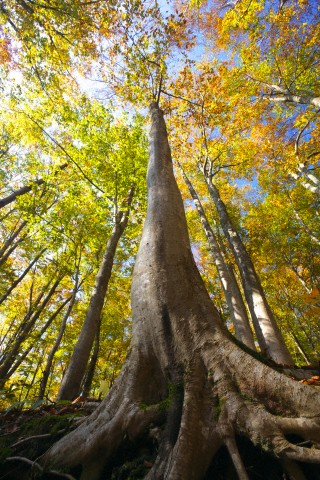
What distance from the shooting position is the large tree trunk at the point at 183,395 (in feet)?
4.29

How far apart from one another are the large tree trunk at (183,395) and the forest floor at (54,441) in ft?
0.27

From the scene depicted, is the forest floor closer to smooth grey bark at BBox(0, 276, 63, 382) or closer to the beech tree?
the beech tree

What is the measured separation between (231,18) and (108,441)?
560 inches

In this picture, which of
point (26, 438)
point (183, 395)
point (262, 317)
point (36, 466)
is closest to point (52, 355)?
point (262, 317)

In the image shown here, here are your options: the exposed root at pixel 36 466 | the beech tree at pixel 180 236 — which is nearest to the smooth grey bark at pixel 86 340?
the beech tree at pixel 180 236

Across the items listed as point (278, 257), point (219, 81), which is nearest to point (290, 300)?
point (278, 257)

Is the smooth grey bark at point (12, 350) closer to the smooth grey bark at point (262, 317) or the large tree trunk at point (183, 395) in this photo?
the large tree trunk at point (183, 395)

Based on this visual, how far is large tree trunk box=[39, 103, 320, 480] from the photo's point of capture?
1.31 metres

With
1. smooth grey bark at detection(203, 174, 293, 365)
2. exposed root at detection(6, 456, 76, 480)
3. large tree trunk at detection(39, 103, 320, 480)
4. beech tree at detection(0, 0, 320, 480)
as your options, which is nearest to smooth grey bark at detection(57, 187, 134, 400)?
beech tree at detection(0, 0, 320, 480)

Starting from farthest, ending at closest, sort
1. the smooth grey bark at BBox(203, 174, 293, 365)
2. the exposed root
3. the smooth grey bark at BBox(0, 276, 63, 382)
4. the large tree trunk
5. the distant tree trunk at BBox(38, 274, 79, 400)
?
the distant tree trunk at BBox(38, 274, 79, 400) < the smooth grey bark at BBox(0, 276, 63, 382) < the smooth grey bark at BBox(203, 174, 293, 365) < the exposed root < the large tree trunk

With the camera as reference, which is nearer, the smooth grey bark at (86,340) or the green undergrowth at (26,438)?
the green undergrowth at (26,438)

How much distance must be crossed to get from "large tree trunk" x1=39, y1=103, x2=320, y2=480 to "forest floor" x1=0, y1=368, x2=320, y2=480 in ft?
0.27

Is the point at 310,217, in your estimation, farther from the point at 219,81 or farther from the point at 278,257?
the point at 219,81

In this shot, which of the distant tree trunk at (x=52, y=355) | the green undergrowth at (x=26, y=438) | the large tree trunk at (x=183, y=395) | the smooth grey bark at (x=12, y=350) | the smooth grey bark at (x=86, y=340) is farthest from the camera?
the distant tree trunk at (x=52, y=355)
